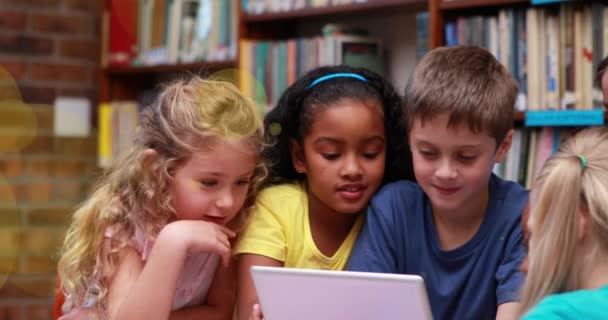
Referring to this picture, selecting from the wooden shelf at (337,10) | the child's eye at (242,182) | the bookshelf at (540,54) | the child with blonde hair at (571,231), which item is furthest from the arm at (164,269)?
the wooden shelf at (337,10)

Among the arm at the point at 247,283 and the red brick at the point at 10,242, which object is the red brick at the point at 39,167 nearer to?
the red brick at the point at 10,242

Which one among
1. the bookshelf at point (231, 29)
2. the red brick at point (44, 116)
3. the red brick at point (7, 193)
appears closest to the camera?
the bookshelf at point (231, 29)

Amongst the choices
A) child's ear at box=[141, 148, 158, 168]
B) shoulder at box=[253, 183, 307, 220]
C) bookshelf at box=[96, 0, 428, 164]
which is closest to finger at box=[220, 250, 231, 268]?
shoulder at box=[253, 183, 307, 220]

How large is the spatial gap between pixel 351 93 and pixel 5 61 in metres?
2.07

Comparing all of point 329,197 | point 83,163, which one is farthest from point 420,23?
point 83,163

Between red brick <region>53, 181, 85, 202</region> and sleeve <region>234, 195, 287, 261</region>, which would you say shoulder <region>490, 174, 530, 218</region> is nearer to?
sleeve <region>234, 195, 287, 261</region>

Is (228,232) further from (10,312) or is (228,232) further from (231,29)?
(10,312)

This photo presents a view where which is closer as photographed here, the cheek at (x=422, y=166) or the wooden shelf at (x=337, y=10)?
the cheek at (x=422, y=166)

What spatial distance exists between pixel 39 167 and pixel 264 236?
6.59 ft

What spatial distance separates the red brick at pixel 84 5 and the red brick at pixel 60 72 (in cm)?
24

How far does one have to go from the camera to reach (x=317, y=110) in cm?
157

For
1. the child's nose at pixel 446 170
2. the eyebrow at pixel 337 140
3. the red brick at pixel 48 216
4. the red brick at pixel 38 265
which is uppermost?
the eyebrow at pixel 337 140

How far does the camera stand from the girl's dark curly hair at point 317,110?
157cm

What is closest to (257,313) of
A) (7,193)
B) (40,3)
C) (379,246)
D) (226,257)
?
(226,257)
